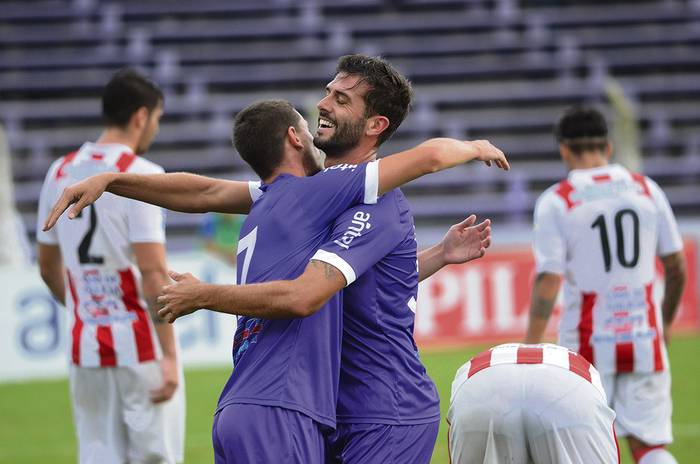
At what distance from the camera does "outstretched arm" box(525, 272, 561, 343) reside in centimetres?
565

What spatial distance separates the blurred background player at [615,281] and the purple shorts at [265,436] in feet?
8.61

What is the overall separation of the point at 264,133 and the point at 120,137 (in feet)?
6.46

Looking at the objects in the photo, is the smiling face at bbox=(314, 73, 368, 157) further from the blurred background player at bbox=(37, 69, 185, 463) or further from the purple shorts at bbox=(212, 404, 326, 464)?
the blurred background player at bbox=(37, 69, 185, 463)

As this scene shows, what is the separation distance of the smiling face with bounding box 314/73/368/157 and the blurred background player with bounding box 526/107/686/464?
7.55 feet

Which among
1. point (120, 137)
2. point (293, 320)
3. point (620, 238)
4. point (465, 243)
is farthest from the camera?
point (620, 238)

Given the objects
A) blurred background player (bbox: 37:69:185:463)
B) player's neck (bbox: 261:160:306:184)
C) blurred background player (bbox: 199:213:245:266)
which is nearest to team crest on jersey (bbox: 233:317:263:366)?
player's neck (bbox: 261:160:306:184)

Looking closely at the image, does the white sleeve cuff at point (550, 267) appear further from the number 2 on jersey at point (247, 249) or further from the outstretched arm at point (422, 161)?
the number 2 on jersey at point (247, 249)

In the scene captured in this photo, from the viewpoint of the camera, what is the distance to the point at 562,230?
562cm

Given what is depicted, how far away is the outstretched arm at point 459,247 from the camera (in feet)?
12.8

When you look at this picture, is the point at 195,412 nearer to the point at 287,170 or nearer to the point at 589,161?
the point at 589,161

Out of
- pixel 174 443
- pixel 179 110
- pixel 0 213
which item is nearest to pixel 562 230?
pixel 174 443

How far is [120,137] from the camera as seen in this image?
531cm

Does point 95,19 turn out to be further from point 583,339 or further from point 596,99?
point 583,339

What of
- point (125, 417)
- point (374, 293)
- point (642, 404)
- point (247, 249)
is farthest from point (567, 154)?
point (247, 249)
